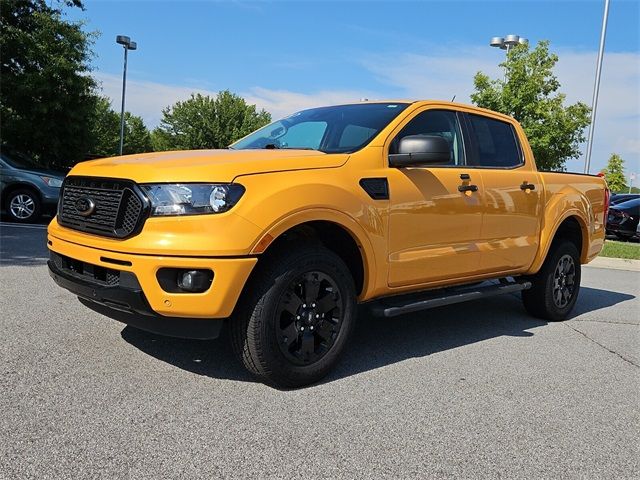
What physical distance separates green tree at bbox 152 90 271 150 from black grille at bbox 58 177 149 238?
152ft

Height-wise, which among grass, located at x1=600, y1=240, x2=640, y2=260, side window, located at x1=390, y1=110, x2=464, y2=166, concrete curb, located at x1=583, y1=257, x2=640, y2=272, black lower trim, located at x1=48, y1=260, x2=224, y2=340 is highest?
side window, located at x1=390, y1=110, x2=464, y2=166

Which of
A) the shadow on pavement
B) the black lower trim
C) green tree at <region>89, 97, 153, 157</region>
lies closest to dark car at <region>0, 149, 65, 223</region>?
the shadow on pavement

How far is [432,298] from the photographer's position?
14.0 feet

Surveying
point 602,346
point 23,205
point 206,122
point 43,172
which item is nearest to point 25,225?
point 23,205

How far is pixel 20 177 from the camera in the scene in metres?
10.8

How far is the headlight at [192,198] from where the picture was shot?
3.05 m

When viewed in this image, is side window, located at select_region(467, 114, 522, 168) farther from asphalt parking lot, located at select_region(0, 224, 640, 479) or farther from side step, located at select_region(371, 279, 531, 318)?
asphalt parking lot, located at select_region(0, 224, 640, 479)

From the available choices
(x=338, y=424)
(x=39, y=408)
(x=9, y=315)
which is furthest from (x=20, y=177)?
(x=338, y=424)

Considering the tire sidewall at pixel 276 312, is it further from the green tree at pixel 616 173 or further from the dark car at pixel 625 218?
the green tree at pixel 616 173

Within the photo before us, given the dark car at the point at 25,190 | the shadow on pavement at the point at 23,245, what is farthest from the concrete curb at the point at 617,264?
the dark car at the point at 25,190

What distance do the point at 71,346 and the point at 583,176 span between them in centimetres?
506

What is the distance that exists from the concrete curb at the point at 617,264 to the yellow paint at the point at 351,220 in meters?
6.54

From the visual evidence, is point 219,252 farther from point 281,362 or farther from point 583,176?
point 583,176

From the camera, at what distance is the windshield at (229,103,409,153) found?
4.10 meters
